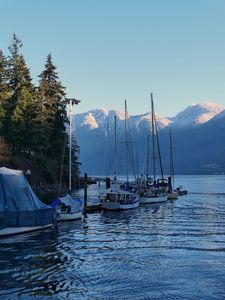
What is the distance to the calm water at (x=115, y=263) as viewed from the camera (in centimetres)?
1853

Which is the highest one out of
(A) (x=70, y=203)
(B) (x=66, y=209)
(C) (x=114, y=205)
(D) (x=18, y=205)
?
(D) (x=18, y=205)

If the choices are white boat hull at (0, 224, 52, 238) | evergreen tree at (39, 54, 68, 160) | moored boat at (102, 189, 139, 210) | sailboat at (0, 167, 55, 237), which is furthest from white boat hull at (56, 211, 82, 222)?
evergreen tree at (39, 54, 68, 160)

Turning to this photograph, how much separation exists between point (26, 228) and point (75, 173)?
250 ft

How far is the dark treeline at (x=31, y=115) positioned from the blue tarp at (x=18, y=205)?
42103 millimetres

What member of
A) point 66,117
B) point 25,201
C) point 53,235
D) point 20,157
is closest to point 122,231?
point 53,235

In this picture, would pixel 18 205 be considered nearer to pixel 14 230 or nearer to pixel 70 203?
pixel 14 230

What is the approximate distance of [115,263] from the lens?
79.0 ft

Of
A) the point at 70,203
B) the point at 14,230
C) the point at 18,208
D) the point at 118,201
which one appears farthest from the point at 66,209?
the point at 118,201

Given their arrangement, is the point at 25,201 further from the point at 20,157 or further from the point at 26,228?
the point at 20,157

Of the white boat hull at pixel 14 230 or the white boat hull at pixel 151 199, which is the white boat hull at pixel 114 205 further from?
the white boat hull at pixel 14 230

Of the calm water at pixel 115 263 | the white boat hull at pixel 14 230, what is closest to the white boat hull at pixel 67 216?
the calm water at pixel 115 263

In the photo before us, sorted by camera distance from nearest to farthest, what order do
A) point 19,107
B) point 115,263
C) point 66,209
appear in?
point 115,263 < point 66,209 < point 19,107

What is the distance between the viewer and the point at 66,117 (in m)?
98.1

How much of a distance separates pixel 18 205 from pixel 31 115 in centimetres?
5446
